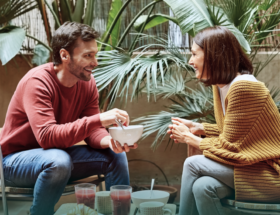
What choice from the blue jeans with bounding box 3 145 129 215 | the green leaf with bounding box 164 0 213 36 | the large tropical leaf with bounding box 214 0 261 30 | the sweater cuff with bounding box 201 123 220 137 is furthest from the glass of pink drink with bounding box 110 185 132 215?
the large tropical leaf with bounding box 214 0 261 30

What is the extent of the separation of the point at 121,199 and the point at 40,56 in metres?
1.88

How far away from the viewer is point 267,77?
109 inches

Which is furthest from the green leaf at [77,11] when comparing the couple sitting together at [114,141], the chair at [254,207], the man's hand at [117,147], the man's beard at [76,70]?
the chair at [254,207]

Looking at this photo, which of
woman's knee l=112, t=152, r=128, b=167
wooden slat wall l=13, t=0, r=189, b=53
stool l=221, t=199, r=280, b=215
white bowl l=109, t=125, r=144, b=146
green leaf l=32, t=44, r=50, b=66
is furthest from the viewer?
wooden slat wall l=13, t=0, r=189, b=53

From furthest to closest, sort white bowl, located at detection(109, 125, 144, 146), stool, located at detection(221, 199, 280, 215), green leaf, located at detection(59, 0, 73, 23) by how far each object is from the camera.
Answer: green leaf, located at detection(59, 0, 73, 23)
white bowl, located at detection(109, 125, 144, 146)
stool, located at detection(221, 199, 280, 215)

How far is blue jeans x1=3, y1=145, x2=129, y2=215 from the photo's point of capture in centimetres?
123

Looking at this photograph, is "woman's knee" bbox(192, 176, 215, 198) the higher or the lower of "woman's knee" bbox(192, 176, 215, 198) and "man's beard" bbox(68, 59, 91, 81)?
the lower

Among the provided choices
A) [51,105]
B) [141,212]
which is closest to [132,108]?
[51,105]

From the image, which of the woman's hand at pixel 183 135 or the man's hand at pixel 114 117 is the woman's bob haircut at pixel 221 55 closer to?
the woman's hand at pixel 183 135

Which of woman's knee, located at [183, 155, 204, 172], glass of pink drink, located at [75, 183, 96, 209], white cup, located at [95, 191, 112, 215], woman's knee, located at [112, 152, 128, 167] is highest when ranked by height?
woman's knee, located at [183, 155, 204, 172]

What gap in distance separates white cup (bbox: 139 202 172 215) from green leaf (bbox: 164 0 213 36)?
1059mm

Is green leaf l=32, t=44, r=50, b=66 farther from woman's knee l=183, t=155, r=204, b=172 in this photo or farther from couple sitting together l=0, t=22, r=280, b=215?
woman's knee l=183, t=155, r=204, b=172

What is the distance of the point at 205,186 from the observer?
1142 millimetres

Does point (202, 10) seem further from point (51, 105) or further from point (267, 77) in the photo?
point (267, 77)
